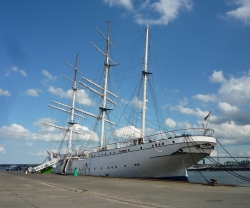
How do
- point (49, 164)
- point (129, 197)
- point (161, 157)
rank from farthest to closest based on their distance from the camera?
point (49, 164) → point (161, 157) → point (129, 197)

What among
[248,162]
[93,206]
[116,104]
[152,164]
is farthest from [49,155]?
[248,162]

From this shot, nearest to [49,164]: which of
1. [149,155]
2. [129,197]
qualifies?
[149,155]

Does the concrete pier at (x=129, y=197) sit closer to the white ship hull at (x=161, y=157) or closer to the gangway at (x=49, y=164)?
the white ship hull at (x=161, y=157)

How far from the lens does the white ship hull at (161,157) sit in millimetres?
27547

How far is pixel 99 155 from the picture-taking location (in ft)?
131

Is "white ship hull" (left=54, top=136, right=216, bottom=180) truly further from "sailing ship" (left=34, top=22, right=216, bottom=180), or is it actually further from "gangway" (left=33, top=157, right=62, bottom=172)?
"gangway" (left=33, top=157, right=62, bottom=172)

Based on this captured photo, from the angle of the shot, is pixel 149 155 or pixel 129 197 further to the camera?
pixel 149 155

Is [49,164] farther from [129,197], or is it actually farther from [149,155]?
[129,197]

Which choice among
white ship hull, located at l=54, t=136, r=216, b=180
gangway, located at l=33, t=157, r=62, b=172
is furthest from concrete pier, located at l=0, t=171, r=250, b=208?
gangway, located at l=33, t=157, r=62, b=172

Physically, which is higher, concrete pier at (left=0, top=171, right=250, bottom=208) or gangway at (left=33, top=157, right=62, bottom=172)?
gangway at (left=33, top=157, right=62, bottom=172)

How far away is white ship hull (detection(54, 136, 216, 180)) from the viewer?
90.4 ft

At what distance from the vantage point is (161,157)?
93.6 ft

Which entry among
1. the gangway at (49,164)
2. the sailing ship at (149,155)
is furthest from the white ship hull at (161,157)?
the gangway at (49,164)

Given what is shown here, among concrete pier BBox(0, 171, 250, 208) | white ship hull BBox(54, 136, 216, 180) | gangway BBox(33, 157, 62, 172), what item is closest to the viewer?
concrete pier BBox(0, 171, 250, 208)
